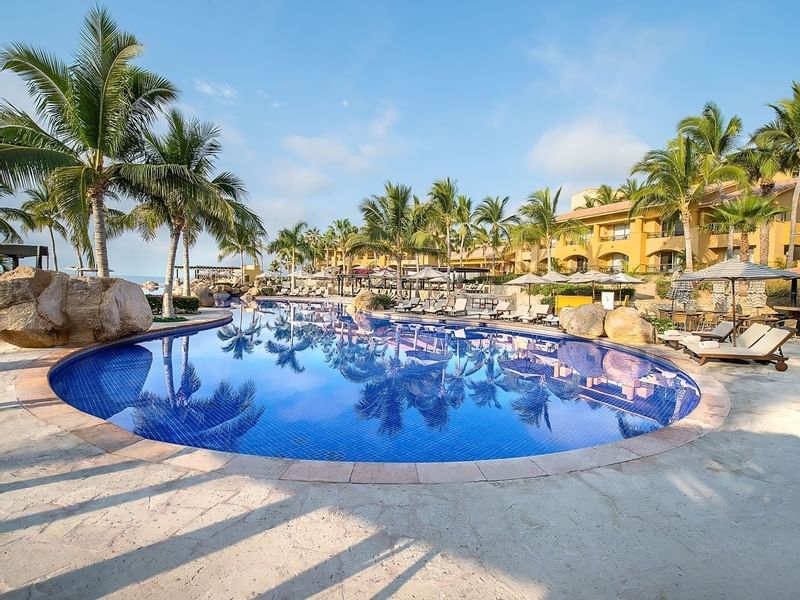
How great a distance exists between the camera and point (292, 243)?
43.0 m

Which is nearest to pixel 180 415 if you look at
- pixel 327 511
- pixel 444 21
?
pixel 327 511

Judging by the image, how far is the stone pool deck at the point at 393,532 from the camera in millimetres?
2246

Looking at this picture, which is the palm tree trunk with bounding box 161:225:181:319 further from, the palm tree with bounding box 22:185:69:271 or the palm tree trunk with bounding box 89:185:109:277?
the palm tree with bounding box 22:185:69:271

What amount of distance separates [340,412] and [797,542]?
5523mm

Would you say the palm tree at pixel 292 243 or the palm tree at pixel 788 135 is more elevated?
the palm tree at pixel 788 135

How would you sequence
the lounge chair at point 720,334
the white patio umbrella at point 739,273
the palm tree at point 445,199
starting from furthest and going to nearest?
1. the palm tree at point 445,199
2. the lounge chair at point 720,334
3. the white patio umbrella at point 739,273

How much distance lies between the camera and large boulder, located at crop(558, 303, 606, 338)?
42.8ft

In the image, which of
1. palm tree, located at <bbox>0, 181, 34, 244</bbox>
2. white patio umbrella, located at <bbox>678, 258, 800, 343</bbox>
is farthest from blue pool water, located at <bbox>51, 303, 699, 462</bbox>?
palm tree, located at <bbox>0, 181, 34, 244</bbox>

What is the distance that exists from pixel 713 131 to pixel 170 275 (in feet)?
93.5

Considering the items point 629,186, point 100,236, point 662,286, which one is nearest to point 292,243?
point 100,236

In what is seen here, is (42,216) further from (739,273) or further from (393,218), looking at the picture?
(739,273)

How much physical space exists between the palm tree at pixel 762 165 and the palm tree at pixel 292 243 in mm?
36208

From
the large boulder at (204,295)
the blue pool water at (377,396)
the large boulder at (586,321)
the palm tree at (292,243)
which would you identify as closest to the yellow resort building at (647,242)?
the large boulder at (586,321)

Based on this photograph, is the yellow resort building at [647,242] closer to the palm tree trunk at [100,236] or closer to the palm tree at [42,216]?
the palm tree trunk at [100,236]
